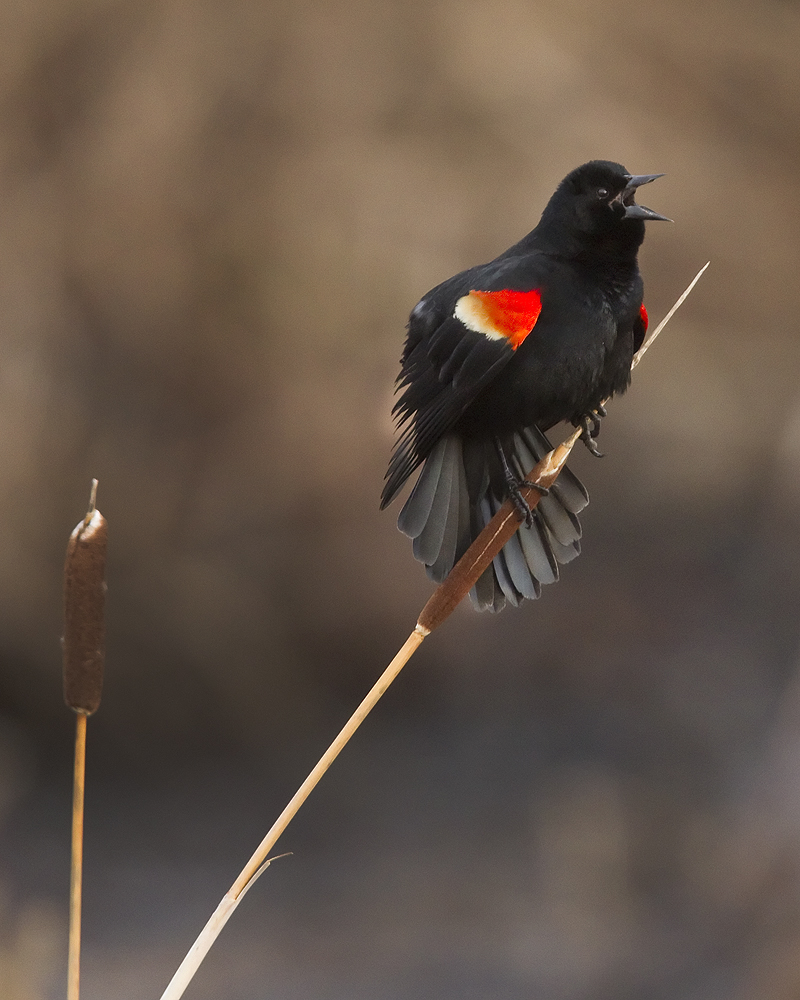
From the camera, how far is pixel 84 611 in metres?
0.75

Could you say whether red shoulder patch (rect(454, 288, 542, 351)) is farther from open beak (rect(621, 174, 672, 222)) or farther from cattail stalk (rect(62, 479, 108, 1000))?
cattail stalk (rect(62, 479, 108, 1000))

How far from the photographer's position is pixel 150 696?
396 centimetres

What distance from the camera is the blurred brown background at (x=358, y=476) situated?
141 inches

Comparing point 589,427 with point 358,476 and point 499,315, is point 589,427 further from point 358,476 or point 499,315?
point 358,476

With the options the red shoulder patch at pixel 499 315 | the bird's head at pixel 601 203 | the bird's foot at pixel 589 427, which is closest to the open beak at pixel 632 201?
the bird's head at pixel 601 203

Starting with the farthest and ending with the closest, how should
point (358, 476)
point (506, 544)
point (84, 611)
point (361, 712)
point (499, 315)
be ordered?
1. point (358, 476)
2. point (506, 544)
3. point (499, 315)
4. point (361, 712)
5. point (84, 611)

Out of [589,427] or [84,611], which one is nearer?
[84,611]

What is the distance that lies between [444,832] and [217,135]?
9.34 feet

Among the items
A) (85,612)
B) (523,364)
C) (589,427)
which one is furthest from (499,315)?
(85,612)

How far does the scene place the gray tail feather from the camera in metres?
1.55

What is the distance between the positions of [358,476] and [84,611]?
9.89 ft

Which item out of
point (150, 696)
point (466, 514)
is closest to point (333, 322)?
point (150, 696)

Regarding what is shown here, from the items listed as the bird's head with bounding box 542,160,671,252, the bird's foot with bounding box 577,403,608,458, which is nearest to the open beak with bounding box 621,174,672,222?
the bird's head with bounding box 542,160,671,252

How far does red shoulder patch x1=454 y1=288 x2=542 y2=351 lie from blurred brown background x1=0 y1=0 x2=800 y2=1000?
224 cm
